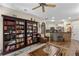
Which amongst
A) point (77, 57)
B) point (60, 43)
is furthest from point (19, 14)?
point (77, 57)

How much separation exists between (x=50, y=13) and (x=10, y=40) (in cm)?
112

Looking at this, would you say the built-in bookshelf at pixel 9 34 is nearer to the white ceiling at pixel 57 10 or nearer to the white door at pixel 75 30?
the white ceiling at pixel 57 10

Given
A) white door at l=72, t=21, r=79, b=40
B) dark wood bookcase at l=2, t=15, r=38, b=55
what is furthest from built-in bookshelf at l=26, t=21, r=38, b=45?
white door at l=72, t=21, r=79, b=40

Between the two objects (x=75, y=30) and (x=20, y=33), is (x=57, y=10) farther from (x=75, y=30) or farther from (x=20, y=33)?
(x=20, y=33)

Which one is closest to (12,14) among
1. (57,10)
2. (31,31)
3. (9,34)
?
(9,34)

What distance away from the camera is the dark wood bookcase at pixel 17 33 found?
7.59 feet

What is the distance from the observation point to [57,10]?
2.53 meters

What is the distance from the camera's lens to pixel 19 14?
2422 millimetres

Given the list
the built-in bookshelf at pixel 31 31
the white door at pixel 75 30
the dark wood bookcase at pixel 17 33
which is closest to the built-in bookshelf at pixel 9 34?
the dark wood bookcase at pixel 17 33

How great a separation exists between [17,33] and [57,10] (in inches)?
42.8

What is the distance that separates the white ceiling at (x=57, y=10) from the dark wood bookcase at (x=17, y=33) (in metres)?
0.26

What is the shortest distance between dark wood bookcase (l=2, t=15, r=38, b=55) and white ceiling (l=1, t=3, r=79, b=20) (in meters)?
0.26

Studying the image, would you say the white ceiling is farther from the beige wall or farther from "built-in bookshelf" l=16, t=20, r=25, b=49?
"built-in bookshelf" l=16, t=20, r=25, b=49

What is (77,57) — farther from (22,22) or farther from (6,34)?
(6,34)
